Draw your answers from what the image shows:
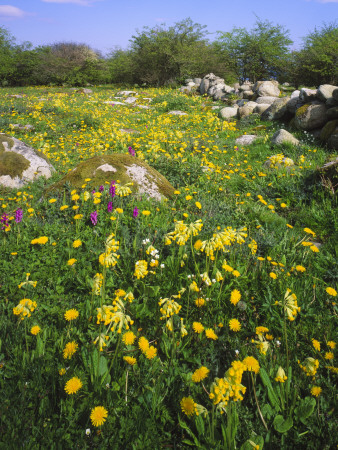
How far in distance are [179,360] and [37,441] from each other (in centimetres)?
102

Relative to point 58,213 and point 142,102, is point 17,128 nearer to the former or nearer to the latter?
point 58,213

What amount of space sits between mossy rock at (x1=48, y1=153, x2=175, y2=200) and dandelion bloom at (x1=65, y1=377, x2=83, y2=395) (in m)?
2.90

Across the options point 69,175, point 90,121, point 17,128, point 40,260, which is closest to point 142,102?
point 90,121

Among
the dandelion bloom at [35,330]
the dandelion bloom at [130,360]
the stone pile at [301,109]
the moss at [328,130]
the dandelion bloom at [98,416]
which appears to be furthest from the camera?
the stone pile at [301,109]

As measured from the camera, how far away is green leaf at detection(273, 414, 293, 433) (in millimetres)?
1589

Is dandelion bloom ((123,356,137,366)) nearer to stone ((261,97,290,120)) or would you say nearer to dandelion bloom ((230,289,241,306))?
dandelion bloom ((230,289,241,306))

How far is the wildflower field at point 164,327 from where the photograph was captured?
62.6 inches

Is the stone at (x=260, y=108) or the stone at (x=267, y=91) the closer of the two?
the stone at (x=260, y=108)

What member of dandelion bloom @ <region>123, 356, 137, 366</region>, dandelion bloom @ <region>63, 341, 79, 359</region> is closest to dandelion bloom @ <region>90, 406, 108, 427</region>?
dandelion bloom @ <region>123, 356, 137, 366</region>

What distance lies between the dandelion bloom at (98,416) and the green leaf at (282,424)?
1047mm

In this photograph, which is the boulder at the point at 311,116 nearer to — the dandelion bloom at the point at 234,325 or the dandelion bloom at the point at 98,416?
the dandelion bloom at the point at 234,325

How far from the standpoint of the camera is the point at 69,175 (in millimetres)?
4375

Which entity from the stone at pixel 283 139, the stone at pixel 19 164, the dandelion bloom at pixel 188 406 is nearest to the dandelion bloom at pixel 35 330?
the dandelion bloom at pixel 188 406

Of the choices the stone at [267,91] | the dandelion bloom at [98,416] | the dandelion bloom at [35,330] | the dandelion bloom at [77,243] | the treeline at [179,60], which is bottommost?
the dandelion bloom at [98,416]
